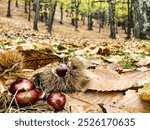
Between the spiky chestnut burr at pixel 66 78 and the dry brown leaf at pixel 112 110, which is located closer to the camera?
the dry brown leaf at pixel 112 110

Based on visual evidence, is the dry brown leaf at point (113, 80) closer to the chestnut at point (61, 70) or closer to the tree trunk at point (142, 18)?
the chestnut at point (61, 70)

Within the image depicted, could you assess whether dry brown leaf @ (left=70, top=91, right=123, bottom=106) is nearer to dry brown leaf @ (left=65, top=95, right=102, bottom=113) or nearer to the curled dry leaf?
dry brown leaf @ (left=65, top=95, right=102, bottom=113)

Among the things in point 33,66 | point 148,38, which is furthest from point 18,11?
point 33,66

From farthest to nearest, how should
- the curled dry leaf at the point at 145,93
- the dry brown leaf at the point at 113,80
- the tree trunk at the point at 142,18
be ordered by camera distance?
the tree trunk at the point at 142,18
the dry brown leaf at the point at 113,80
the curled dry leaf at the point at 145,93

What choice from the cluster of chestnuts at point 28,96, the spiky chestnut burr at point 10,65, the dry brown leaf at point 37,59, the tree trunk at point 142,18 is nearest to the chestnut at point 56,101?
the cluster of chestnuts at point 28,96

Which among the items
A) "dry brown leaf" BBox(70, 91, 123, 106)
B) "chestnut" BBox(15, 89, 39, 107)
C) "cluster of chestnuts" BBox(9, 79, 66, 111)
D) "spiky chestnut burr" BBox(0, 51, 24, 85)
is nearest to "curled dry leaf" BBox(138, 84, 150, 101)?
"dry brown leaf" BBox(70, 91, 123, 106)

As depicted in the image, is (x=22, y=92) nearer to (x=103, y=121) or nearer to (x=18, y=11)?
(x=103, y=121)
